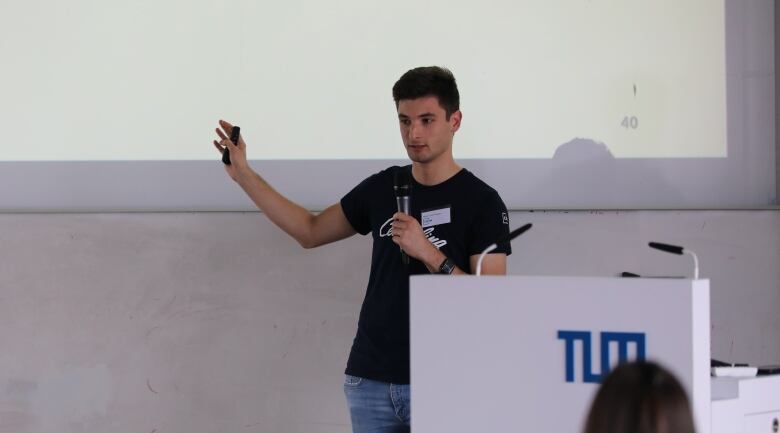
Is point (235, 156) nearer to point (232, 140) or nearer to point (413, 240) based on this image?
point (232, 140)

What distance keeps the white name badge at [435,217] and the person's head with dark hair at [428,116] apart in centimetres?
11

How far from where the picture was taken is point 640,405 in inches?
42.9

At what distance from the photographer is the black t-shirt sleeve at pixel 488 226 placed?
8.68 feet

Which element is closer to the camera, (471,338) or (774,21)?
(471,338)

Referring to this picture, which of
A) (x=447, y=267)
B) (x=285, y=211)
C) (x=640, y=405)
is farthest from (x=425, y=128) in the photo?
(x=640, y=405)

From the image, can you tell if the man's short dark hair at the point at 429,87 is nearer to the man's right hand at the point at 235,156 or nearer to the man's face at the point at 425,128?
the man's face at the point at 425,128

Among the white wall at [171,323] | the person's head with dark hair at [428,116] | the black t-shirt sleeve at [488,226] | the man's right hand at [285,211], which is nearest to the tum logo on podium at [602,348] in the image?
the black t-shirt sleeve at [488,226]

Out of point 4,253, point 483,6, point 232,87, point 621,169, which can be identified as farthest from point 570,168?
point 4,253

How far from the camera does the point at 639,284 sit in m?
1.98

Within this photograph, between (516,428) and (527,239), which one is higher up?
(527,239)

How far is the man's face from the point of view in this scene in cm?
272

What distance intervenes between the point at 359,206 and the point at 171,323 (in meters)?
0.98

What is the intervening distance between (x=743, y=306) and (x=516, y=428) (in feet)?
5.49

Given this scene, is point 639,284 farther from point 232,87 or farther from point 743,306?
point 232,87
